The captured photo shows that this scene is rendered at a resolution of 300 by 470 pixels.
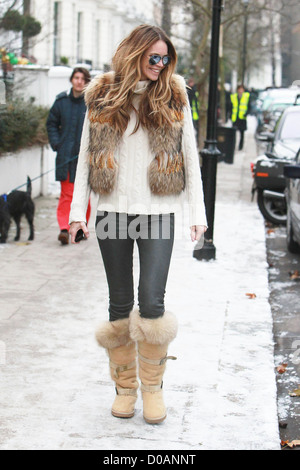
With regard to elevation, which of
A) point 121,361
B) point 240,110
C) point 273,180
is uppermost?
point 240,110

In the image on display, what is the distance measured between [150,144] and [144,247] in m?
0.52

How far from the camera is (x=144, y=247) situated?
14.0 feet

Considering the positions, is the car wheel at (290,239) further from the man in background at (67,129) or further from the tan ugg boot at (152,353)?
the tan ugg boot at (152,353)

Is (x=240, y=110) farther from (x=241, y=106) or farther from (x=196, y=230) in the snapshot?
(x=196, y=230)

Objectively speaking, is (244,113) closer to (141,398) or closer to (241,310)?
(241,310)

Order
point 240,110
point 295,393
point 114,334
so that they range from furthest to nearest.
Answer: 1. point 240,110
2. point 295,393
3. point 114,334

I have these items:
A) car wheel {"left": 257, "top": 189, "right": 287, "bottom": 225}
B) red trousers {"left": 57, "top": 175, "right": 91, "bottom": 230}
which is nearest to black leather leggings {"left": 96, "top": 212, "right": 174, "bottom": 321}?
red trousers {"left": 57, "top": 175, "right": 91, "bottom": 230}

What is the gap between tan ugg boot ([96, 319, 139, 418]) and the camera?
448 cm

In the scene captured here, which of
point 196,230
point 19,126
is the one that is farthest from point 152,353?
point 19,126

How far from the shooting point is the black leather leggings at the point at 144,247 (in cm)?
425

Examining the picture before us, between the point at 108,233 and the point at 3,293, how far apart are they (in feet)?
10.5

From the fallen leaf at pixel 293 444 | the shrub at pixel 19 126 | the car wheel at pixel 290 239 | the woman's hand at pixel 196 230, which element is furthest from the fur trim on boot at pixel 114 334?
the shrub at pixel 19 126

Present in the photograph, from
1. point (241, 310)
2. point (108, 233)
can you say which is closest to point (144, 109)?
point (108, 233)
